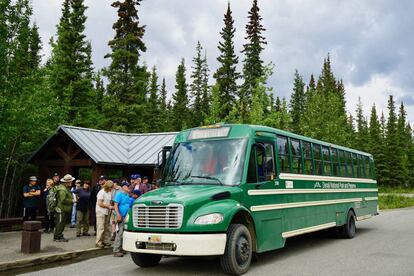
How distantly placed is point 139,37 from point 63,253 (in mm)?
28949

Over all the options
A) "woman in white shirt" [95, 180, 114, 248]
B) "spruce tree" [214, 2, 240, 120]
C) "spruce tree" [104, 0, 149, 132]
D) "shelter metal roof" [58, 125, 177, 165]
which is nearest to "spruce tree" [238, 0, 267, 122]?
"spruce tree" [214, 2, 240, 120]

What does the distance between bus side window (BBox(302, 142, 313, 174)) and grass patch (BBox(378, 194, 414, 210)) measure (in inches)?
1031

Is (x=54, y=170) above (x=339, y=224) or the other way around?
above

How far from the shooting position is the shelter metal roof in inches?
743

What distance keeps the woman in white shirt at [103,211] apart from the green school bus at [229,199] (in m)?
3.26

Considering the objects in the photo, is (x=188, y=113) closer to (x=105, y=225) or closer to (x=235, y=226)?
(x=105, y=225)

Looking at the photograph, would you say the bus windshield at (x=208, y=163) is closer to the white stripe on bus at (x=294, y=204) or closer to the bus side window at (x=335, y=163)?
the white stripe on bus at (x=294, y=204)

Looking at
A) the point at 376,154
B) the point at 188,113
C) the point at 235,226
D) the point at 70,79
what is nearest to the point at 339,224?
the point at 235,226

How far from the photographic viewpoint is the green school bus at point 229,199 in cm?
809

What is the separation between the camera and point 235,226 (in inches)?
337

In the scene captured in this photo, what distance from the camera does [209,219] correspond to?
8.07 meters

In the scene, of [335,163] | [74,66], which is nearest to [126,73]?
[74,66]

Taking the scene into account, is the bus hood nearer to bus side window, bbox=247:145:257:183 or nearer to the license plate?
bus side window, bbox=247:145:257:183

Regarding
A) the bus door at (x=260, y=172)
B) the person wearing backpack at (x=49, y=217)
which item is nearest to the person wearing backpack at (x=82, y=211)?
the person wearing backpack at (x=49, y=217)
